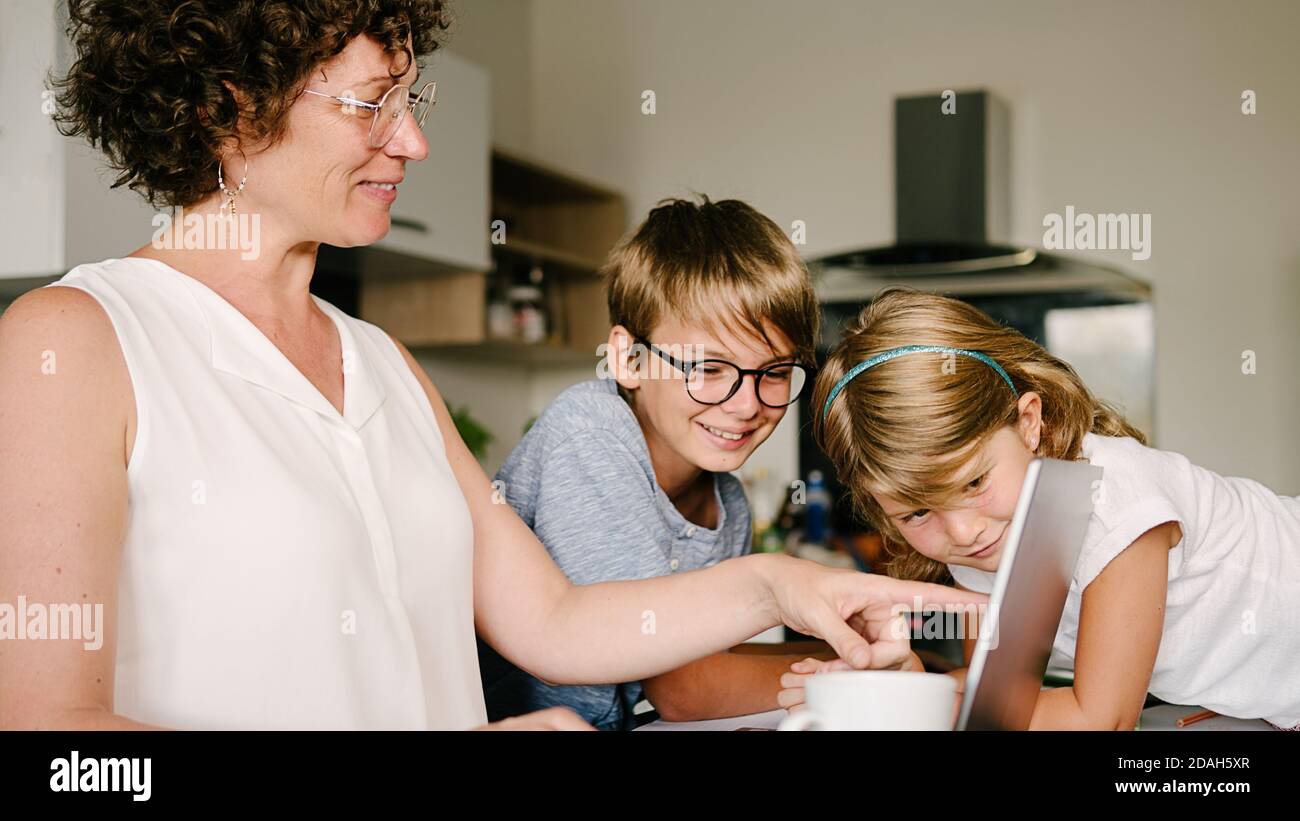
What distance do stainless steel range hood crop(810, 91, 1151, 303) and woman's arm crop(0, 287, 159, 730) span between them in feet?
8.31

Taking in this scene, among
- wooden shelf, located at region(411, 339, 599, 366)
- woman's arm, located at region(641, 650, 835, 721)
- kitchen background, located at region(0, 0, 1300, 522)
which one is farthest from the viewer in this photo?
wooden shelf, located at region(411, 339, 599, 366)

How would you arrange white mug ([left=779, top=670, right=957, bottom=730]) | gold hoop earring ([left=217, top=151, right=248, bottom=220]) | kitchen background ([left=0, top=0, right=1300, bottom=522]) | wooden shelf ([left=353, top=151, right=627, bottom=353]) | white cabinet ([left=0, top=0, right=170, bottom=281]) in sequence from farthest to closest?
1. wooden shelf ([left=353, top=151, right=627, bottom=353])
2. kitchen background ([left=0, top=0, right=1300, bottom=522])
3. white cabinet ([left=0, top=0, right=170, bottom=281])
4. gold hoop earring ([left=217, top=151, right=248, bottom=220])
5. white mug ([left=779, top=670, right=957, bottom=730])

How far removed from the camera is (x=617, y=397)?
146 cm

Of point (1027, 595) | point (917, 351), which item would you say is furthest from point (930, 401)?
point (1027, 595)

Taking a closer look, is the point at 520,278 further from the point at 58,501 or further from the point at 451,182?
the point at 58,501

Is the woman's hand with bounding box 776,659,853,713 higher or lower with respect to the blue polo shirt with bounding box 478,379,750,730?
lower

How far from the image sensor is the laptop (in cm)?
69

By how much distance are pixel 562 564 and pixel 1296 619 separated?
0.82m

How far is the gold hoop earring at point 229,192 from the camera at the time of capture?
103 cm

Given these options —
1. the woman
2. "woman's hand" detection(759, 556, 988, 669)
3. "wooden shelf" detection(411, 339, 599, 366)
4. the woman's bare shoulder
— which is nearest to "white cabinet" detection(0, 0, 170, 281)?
the woman

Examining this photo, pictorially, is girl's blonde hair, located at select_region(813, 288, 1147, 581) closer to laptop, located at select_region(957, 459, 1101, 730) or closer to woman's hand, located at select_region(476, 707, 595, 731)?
laptop, located at select_region(957, 459, 1101, 730)
